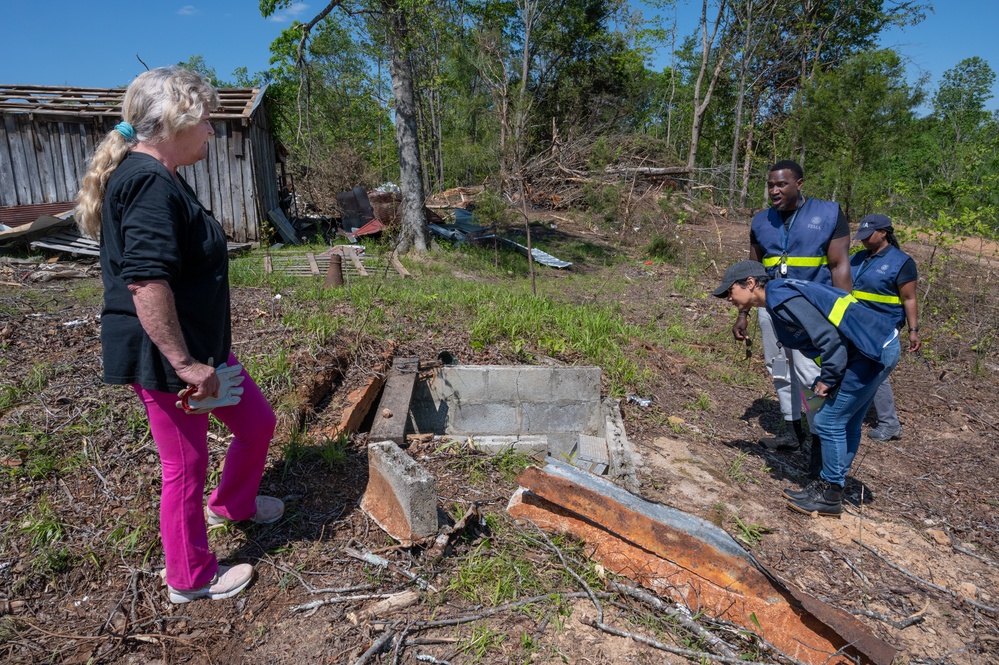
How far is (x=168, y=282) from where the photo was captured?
6.31 ft

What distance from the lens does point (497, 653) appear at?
87.7 inches

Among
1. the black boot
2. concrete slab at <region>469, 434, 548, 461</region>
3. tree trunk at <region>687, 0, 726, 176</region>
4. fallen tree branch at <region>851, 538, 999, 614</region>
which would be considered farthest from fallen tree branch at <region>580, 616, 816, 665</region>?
tree trunk at <region>687, 0, 726, 176</region>

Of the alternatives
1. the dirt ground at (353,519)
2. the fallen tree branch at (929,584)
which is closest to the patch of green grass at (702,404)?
the dirt ground at (353,519)

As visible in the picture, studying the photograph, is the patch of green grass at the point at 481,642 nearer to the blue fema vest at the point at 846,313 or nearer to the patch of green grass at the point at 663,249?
the blue fema vest at the point at 846,313

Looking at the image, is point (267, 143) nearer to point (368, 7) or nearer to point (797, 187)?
point (368, 7)

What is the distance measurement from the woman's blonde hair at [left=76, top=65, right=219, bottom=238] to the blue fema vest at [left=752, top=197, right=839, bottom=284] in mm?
3422

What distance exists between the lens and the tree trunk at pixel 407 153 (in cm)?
973

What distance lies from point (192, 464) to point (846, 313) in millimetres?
3075

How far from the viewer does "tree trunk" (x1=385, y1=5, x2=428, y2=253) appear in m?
9.73

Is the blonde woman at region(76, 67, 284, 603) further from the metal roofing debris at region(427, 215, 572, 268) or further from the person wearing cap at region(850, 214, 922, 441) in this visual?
the metal roofing debris at region(427, 215, 572, 268)

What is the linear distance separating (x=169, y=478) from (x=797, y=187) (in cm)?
392

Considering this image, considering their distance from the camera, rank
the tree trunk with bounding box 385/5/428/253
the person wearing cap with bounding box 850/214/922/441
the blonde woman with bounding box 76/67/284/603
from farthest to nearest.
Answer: the tree trunk with bounding box 385/5/428/253, the person wearing cap with bounding box 850/214/922/441, the blonde woman with bounding box 76/67/284/603

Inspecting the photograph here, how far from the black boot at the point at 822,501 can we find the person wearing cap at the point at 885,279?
4.71ft

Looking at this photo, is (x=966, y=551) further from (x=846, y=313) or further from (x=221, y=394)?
(x=221, y=394)
